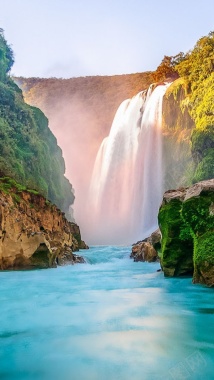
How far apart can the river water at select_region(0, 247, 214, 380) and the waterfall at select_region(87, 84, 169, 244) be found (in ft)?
112

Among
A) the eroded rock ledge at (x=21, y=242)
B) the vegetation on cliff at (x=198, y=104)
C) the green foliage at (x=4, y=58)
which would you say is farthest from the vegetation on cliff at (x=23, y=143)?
the vegetation on cliff at (x=198, y=104)

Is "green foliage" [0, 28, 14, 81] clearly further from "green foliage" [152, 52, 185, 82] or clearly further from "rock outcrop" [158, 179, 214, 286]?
"rock outcrop" [158, 179, 214, 286]

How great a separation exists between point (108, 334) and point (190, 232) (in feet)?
18.6

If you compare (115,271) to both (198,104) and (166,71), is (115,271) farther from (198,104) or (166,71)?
(166,71)

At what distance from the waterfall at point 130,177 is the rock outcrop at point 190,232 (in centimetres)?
3074

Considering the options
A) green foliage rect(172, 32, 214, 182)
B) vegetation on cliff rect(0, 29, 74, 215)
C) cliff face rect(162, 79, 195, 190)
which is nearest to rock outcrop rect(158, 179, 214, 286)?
vegetation on cliff rect(0, 29, 74, 215)

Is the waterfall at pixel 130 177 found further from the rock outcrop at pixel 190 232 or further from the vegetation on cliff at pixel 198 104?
the rock outcrop at pixel 190 232

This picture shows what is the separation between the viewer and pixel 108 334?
504cm

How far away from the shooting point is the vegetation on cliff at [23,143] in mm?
29438

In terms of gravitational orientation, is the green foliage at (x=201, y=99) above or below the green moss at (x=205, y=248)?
above

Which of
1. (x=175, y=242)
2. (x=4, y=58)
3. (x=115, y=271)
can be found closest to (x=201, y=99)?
(x=4, y=58)

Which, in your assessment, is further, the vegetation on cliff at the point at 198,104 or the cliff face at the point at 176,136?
the cliff face at the point at 176,136

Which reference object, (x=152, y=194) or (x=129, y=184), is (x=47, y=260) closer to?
(x=152, y=194)

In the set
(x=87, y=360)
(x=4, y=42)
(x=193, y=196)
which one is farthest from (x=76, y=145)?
(x=87, y=360)
